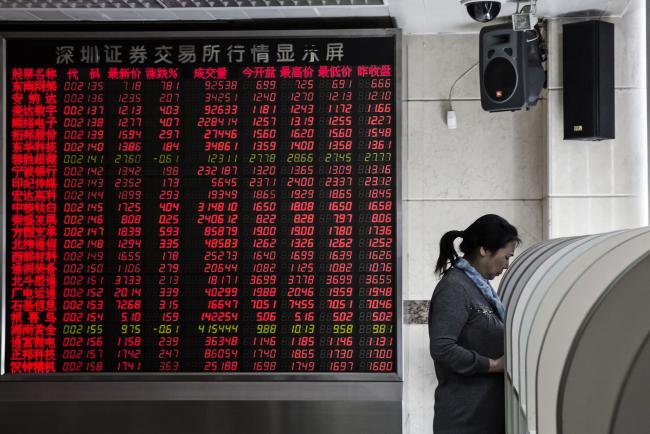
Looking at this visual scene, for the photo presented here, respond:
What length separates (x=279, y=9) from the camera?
4090mm

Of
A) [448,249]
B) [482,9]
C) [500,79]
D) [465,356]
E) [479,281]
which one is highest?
[482,9]

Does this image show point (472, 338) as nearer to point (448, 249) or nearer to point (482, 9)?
point (448, 249)

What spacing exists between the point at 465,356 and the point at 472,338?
0.42ft

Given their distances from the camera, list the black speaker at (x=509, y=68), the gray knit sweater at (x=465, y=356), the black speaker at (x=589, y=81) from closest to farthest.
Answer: the gray knit sweater at (x=465, y=356), the black speaker at (x=509, y=68), the black speaker at (x=589, y=81)

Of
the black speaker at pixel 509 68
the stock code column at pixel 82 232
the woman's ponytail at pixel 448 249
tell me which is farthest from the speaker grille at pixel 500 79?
the stock code column at pixel 82 232

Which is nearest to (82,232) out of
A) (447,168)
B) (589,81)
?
A: (447,168)

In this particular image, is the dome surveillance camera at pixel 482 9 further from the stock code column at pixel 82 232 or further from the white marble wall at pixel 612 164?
the stock code column at pixel 82 232

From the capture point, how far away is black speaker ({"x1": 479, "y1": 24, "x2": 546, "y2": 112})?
3.93 metres

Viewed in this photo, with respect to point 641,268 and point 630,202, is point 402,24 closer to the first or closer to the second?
point 630,202

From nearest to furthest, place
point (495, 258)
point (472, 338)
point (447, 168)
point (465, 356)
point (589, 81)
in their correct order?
point (465, 356) → point (472, 338) → point (495, 258) → point (589, 81) → point (447, 168)

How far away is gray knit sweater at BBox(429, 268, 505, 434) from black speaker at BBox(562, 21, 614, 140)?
1.50 meters

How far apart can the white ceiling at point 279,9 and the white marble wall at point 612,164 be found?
0.60 ft

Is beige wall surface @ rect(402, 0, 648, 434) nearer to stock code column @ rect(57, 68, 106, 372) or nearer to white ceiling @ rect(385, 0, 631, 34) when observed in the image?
white ceiling @ rect(385, 0, 631, 34)

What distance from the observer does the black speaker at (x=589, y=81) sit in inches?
159
